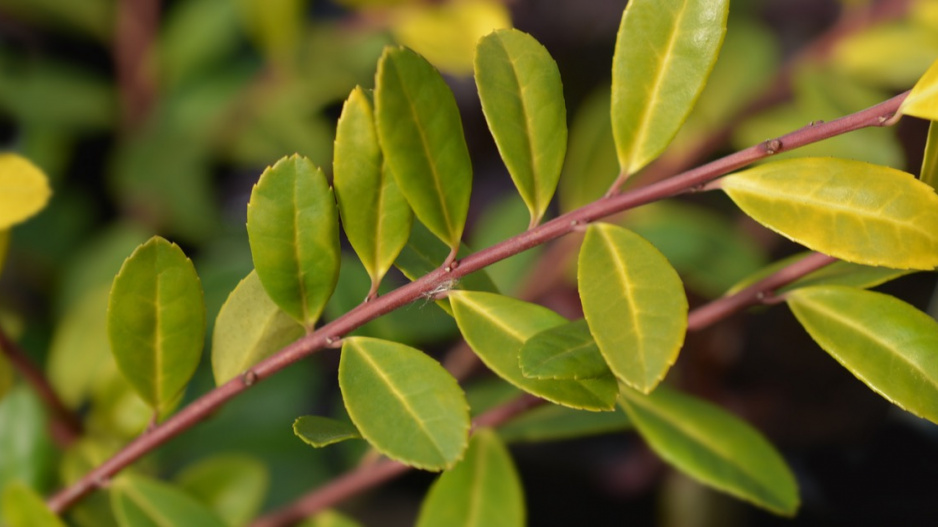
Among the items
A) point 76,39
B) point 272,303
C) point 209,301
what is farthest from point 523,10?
point 272,303

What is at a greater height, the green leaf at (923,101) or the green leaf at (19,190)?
the green leaf at (923,101)

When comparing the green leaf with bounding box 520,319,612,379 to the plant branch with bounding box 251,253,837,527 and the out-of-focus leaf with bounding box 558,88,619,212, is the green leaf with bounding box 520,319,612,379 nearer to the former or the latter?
the plant branch with bounding box 251,253,837,527

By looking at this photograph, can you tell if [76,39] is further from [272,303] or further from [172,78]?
[272,303]

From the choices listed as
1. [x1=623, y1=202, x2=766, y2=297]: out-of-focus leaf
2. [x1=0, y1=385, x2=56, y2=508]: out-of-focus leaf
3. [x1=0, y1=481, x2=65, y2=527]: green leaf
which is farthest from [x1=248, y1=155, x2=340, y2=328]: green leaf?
[x1=623, y1=202, x2=766, y2=297]: out-of-focus leaf

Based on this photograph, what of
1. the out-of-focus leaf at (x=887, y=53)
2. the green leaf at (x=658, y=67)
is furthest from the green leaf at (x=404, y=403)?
the out-of-focus leaf at (x=887, y=53)

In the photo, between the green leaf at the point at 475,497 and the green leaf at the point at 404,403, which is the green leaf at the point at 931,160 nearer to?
the green leaf at the point at 404,403

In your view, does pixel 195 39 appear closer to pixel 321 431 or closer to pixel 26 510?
pixel 26 510

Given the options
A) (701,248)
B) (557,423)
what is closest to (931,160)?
(557,423)
